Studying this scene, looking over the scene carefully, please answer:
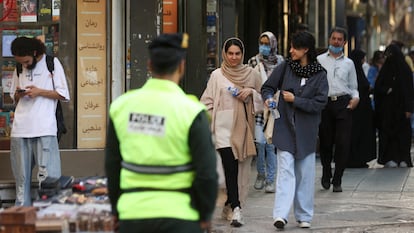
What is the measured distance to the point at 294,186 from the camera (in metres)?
7.79

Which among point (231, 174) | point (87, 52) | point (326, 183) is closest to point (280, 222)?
point (231, 174)

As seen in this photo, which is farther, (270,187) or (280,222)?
(270,187)

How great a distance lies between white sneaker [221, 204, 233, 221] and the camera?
26.8ft

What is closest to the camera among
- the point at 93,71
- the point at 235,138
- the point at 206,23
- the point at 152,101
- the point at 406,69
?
the point at 152,101

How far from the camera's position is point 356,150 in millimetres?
12664

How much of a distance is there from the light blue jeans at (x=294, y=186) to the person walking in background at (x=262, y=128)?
2.01 metres

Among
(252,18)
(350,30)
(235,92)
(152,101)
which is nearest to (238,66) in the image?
(235,92)

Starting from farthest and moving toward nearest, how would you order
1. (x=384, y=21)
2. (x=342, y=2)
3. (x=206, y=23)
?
(x=384, y=21) < (x=342, y=2) < (x=206, y=23)

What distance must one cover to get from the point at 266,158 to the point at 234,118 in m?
2.58

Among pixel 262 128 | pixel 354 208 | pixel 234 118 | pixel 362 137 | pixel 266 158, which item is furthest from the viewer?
pixel 362 137

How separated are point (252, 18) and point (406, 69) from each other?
360 cm

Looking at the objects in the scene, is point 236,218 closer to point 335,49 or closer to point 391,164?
point 335,49

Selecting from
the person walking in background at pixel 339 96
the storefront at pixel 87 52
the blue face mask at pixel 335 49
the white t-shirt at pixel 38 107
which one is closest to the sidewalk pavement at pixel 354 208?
the person walking in background at pixel 339 96

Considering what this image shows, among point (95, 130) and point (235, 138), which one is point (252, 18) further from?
point (235, 138)
